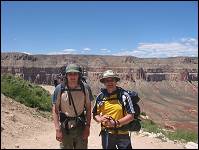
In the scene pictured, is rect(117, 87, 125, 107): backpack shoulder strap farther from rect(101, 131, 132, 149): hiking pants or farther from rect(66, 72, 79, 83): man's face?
rect(66, 72, 79, 83): man's face

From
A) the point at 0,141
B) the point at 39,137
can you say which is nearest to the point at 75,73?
the point at 0,141

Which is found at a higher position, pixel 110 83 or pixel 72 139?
pixel 110 83

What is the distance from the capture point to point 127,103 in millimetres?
5695

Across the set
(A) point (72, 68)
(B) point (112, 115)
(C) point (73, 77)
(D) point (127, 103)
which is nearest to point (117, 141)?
(B) point (112, 115)

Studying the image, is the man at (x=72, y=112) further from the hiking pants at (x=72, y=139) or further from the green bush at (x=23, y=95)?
the green bush at (x=23, y=95)

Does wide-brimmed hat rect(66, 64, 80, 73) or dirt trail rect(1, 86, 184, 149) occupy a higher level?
wide-brimmed hat rect(66, 64, 80, 73)

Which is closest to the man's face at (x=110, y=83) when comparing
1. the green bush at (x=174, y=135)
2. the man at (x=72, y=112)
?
the man at (x=72, y=112)

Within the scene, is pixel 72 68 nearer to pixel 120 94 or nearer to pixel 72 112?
pixel 72 112

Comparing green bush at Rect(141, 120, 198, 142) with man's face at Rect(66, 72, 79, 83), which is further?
green bush at Rect(141, 120, 198, 142)

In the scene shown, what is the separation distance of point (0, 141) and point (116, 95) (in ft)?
16.5

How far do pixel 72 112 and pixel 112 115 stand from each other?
57cm

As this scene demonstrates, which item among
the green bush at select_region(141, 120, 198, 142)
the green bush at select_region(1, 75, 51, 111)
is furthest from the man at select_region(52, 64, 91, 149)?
the green bush at select_region(1, 75, 51, 111)

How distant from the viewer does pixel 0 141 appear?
9945 millimetres

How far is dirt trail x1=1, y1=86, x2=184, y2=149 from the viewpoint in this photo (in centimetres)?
1050
